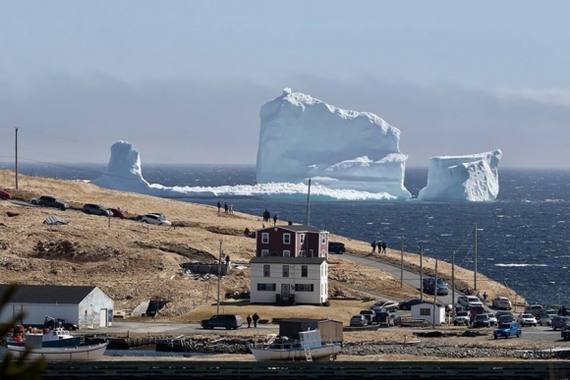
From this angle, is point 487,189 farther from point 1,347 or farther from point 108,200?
point 1,347

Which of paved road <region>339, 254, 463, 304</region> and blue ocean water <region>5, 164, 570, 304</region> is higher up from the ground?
blue ocean water <region>5, 164, 570, 304</region>

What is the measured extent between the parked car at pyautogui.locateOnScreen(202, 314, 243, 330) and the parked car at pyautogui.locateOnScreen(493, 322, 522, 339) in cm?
1116

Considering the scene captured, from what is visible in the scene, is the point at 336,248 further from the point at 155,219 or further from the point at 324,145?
the point at 324,145

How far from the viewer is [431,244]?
112m

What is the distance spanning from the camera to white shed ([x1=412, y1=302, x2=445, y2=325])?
54.1 metres

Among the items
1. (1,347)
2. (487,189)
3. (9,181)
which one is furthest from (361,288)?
(487,189)

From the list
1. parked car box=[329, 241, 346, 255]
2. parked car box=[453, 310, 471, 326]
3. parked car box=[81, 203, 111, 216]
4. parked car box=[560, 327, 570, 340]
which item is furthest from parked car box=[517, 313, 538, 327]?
parked car box=[81, 203, 111, 216]

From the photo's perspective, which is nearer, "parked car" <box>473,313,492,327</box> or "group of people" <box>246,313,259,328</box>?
"group of people" <box>246,313,259,328</box>

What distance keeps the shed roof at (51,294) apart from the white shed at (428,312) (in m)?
15.2

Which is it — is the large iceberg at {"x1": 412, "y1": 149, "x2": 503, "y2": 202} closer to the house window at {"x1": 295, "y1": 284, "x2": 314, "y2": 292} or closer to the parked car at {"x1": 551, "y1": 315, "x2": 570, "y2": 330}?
the house window at {"x1": 295, "y1": 284, "x2": 314, "y2": 292}

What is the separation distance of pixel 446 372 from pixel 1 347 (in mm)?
16388

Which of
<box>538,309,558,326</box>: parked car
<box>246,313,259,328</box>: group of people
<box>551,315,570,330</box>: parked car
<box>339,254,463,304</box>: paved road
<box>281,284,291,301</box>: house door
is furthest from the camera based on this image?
<box>339,254,463,304</box>: paved road

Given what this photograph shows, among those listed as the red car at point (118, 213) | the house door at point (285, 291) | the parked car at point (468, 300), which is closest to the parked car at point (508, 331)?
the parked car at point (468, 300)

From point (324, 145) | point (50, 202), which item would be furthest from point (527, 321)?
point (324, 145)
